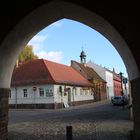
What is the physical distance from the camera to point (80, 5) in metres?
9.62

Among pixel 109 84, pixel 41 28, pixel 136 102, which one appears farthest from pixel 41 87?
pixel 109 84

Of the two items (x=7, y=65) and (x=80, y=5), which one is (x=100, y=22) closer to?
(x=80, y=5)

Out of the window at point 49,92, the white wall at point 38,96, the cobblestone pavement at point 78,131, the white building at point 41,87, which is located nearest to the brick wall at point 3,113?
the cobblestone pavement at point 78,131

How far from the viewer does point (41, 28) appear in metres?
11.5

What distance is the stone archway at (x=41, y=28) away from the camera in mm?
9875

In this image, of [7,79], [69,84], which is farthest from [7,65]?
[69,84]

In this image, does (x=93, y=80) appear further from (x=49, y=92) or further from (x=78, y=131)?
(x=78, y=131)

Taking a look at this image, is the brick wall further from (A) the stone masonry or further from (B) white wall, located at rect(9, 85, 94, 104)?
(B) white wall, located at rect(9, 85, 94, 104)

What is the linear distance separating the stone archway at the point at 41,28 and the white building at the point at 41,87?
33.9m

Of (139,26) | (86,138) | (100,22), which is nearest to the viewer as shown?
(139,26)

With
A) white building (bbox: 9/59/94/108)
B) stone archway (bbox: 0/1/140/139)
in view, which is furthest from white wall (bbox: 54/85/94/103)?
stone archway (bbox: 0/1/140/139)

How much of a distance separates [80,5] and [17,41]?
242cm

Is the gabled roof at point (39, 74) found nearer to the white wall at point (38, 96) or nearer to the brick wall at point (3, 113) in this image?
the white wall at point (38, 96)

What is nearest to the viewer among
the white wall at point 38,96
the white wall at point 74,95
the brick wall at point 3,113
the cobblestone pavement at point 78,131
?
the brick wall at point 3,113
